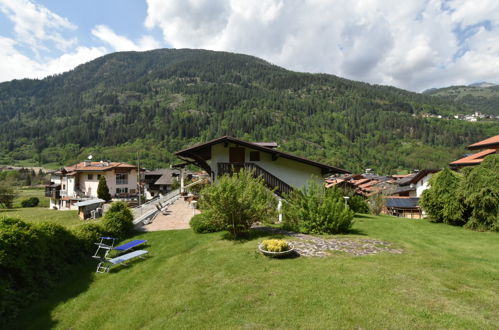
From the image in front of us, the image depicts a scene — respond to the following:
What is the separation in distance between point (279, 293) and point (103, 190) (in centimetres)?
5364

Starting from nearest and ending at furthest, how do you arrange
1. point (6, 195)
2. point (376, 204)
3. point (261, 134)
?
point (376, 204)
point (6, 195)
point (261, 134)

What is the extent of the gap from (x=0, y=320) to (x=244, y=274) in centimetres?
689

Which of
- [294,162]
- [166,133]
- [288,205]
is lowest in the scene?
[288,205]

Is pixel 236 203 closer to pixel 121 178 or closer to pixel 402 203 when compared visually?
pixel 402 203

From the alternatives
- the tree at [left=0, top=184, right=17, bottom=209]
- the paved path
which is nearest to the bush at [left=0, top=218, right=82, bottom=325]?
the paved path

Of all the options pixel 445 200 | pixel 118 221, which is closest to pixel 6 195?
pixel 118 221

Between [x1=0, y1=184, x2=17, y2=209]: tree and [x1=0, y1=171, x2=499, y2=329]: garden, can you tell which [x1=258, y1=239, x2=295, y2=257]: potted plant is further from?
[x1=0, y1=184, x2=17, y2=209]: tree

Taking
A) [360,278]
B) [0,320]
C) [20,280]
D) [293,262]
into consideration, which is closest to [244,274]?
[293,262]

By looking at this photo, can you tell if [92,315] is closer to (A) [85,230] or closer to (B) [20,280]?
(B) [20,280]

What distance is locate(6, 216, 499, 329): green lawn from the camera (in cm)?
520

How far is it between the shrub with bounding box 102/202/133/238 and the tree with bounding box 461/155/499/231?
2177cm

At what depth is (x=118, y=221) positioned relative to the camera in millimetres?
14906

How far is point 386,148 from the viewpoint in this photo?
15525 centimetres

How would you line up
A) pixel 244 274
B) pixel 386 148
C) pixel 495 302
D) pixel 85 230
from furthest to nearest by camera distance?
1. pixel 386 148
2. pixel 85 230
3. pixel 244 274
4. pixel 495 302
